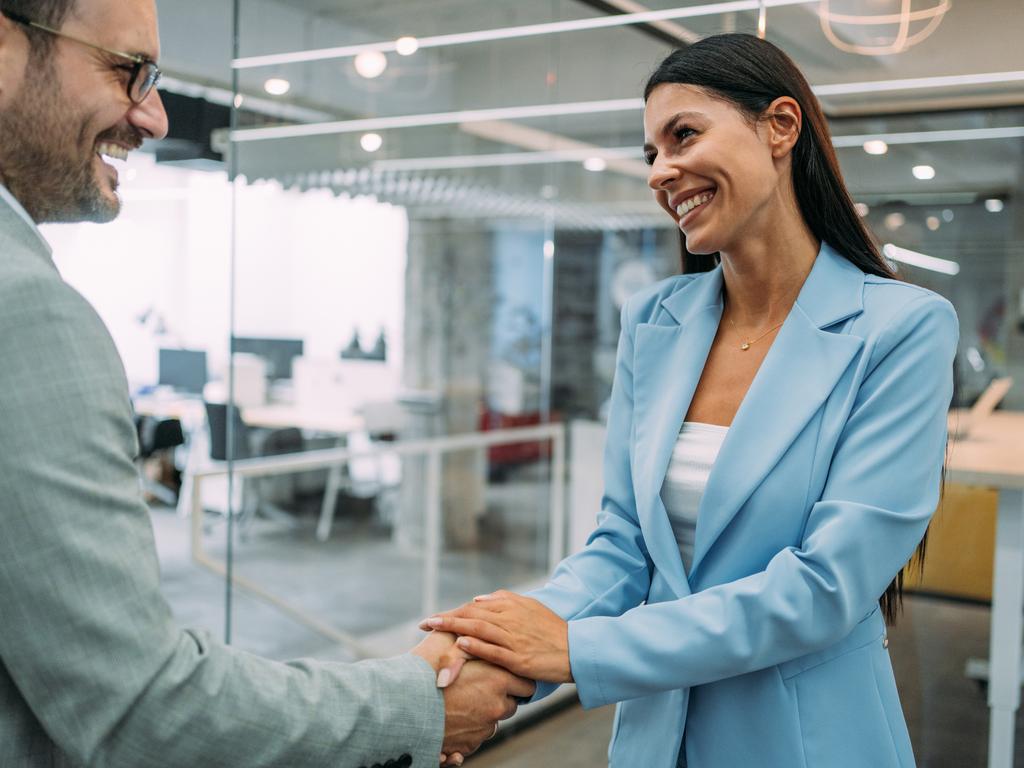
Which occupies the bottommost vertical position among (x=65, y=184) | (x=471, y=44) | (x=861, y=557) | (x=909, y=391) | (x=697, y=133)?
(x=861, y=557)

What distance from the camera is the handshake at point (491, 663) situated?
A: 1.25 meters

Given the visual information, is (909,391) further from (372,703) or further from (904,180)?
(904,180)

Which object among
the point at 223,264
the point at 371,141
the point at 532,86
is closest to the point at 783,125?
the point at 223,264

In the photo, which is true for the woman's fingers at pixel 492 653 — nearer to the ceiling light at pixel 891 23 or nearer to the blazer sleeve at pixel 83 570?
the blazer sleeve at pixel 83 570

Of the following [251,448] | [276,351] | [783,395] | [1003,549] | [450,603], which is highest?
[783,395]

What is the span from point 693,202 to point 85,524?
86 centimetres

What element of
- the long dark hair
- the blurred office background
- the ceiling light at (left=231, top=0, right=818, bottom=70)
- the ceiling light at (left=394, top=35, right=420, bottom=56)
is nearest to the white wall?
the blurred office background

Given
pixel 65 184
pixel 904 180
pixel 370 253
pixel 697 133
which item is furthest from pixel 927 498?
pixel 370 253

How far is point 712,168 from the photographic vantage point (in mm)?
1277

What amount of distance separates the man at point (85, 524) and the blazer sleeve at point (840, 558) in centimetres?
32

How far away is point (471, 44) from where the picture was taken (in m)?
4.01

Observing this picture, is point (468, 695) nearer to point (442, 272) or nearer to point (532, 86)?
point (442, 272)

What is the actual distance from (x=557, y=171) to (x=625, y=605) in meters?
3.42

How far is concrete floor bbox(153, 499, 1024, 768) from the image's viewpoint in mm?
2311
